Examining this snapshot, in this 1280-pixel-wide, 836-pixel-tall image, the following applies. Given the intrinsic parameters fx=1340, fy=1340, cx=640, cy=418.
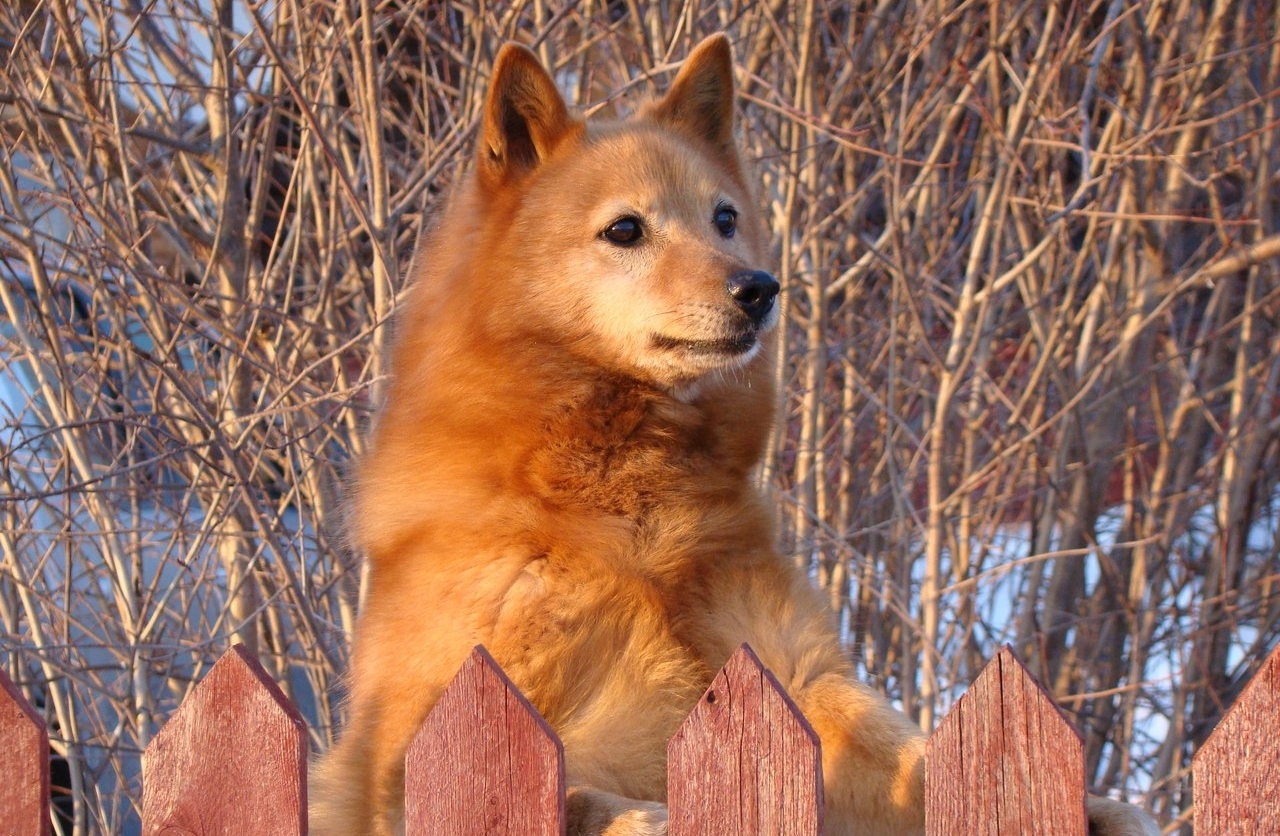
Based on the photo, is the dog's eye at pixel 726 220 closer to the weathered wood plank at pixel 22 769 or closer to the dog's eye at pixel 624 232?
the dog's eye at pixel 624 232

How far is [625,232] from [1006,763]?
1.42 metres

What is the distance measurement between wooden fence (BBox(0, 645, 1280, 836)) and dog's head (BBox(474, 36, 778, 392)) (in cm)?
95

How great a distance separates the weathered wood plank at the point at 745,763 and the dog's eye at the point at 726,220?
142 cm

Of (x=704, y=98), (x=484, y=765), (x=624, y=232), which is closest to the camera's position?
(x=484, y=765)

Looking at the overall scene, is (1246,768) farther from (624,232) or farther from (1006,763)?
(624,232)

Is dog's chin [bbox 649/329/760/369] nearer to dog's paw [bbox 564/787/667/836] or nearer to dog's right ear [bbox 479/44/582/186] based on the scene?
dog's right ear [bbox 479/44/582/186]

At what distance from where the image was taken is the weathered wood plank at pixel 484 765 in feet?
5.62

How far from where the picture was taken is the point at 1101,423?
5363mm

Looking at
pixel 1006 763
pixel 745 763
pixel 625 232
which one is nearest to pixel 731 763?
pixel 745 763

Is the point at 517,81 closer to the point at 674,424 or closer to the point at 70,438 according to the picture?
the point at 674,424

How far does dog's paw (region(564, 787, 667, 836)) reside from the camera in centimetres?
180

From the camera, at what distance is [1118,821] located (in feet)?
5.81

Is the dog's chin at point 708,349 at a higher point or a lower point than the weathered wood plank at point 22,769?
higher

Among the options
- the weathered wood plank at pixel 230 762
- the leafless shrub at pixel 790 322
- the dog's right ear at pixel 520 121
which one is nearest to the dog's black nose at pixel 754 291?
the dog's right ear at pixel 520 121
